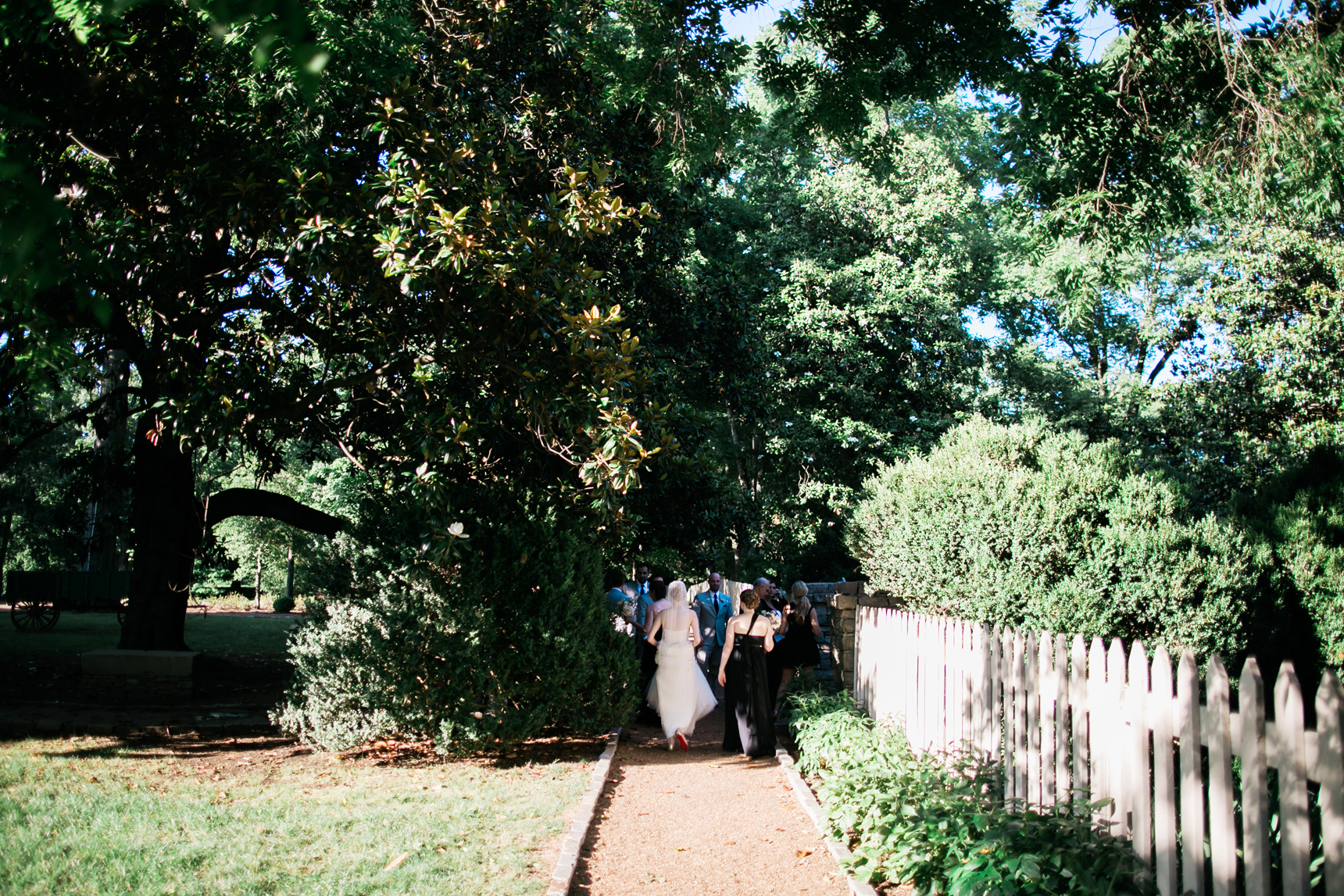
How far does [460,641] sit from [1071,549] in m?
7.05

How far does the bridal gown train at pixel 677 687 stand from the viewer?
36.0 ft

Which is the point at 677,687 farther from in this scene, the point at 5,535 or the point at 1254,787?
the point at 5,535

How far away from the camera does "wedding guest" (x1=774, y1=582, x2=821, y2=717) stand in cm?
1137

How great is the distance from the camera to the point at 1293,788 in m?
3.36

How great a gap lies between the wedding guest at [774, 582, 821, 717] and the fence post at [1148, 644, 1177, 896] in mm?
7222

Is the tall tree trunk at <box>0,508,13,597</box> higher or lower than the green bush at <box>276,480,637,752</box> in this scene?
higher

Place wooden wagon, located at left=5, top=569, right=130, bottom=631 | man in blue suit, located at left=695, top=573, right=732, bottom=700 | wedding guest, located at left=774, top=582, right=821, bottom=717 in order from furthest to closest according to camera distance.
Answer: wooden wagon, located at left=5, top=569, right=130, bottom=631
man in blue suit, located at left=695, top=573, right=732, bottom=700
wedding guest, located at left=774, top=582, right=821, bottom=717

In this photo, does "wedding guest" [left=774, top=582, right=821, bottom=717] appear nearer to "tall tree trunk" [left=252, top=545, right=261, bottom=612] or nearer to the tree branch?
the tree branch

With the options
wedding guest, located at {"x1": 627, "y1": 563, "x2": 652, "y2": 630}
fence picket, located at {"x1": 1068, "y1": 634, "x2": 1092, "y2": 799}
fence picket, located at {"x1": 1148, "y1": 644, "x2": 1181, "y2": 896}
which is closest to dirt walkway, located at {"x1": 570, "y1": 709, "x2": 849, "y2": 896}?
fence picket, located at {"x1": 1068, "y1": 634, "x2": 1092, "y2": 799}

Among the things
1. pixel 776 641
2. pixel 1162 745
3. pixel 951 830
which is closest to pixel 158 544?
pixel 776 641

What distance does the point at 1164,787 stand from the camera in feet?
13.5

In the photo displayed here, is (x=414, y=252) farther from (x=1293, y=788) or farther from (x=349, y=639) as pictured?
(x=1293, y=788)

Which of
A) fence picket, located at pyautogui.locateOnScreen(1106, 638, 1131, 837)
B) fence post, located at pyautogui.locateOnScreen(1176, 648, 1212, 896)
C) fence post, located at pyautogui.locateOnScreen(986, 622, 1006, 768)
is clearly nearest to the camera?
fence post, located at pyautogui.locateOnScreen(1176, 648, 1212, 896)

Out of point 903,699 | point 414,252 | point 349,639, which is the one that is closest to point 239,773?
Answer: point 349,639
